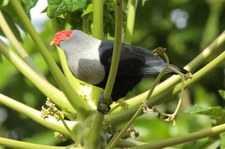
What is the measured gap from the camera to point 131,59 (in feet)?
10.4

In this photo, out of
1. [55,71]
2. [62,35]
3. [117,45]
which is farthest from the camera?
[62,35]

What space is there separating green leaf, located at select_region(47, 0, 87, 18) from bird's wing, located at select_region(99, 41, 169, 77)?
1.18 ft

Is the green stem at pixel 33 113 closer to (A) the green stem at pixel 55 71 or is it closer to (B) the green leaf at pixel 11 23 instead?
(A) the green stem at pixel 55 71

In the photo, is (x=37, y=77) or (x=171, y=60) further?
(x=171, y=60)

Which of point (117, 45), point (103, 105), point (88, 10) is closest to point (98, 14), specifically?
point (88, 10)

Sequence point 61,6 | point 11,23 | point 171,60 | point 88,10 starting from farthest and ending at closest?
1. point 171,60
2. point 11,23
3. point 88,10
4. point 61,6

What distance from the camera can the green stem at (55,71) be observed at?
2590mm

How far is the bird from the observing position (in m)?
3.13

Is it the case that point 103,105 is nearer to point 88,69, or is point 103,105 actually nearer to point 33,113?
point 33,113

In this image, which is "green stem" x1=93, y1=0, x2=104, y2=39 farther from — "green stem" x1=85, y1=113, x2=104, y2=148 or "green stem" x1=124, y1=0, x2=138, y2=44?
"green stem" x1=85, y1=113, x2=104, y2=148

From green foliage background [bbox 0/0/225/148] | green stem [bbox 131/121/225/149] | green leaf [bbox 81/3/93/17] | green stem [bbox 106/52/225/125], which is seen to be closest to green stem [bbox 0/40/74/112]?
green stem [bbox 106/52/225/125]

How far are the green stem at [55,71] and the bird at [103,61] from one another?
0.62 feet

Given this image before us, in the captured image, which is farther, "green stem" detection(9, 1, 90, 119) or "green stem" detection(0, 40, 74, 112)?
"green stem" detection(0, 40, 74, 112)

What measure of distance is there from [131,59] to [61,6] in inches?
19.3
